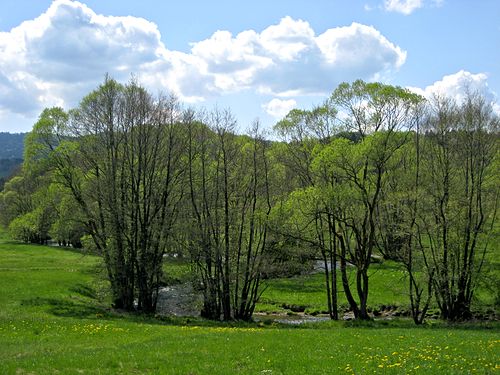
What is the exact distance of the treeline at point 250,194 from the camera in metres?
34.2

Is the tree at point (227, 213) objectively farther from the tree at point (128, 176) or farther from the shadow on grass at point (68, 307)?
the shadow on grass at point (68, 307)

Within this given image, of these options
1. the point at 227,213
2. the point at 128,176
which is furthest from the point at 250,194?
the point at 128,176

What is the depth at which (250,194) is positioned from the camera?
123ft

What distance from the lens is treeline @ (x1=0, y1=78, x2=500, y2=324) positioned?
1347 inches

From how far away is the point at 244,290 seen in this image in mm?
36938

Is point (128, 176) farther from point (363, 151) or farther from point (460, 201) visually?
point (460, 201)

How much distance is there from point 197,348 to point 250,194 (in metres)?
19.8

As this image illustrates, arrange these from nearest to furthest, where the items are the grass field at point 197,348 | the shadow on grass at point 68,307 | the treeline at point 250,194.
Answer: the grass field at point 197,348
the shadow on grass at point 68,307
the treeline at point 250,194

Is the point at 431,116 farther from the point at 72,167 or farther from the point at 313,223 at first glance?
the point at 72,167

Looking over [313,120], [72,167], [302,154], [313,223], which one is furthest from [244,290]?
[72,167]

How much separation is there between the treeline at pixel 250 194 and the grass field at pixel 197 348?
4055 millimetres

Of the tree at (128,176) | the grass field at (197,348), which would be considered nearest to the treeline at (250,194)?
the tree at (128,176)

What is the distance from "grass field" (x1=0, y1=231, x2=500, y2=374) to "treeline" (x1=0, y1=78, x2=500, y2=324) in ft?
13.3

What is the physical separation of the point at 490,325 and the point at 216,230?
1987 centimetres
